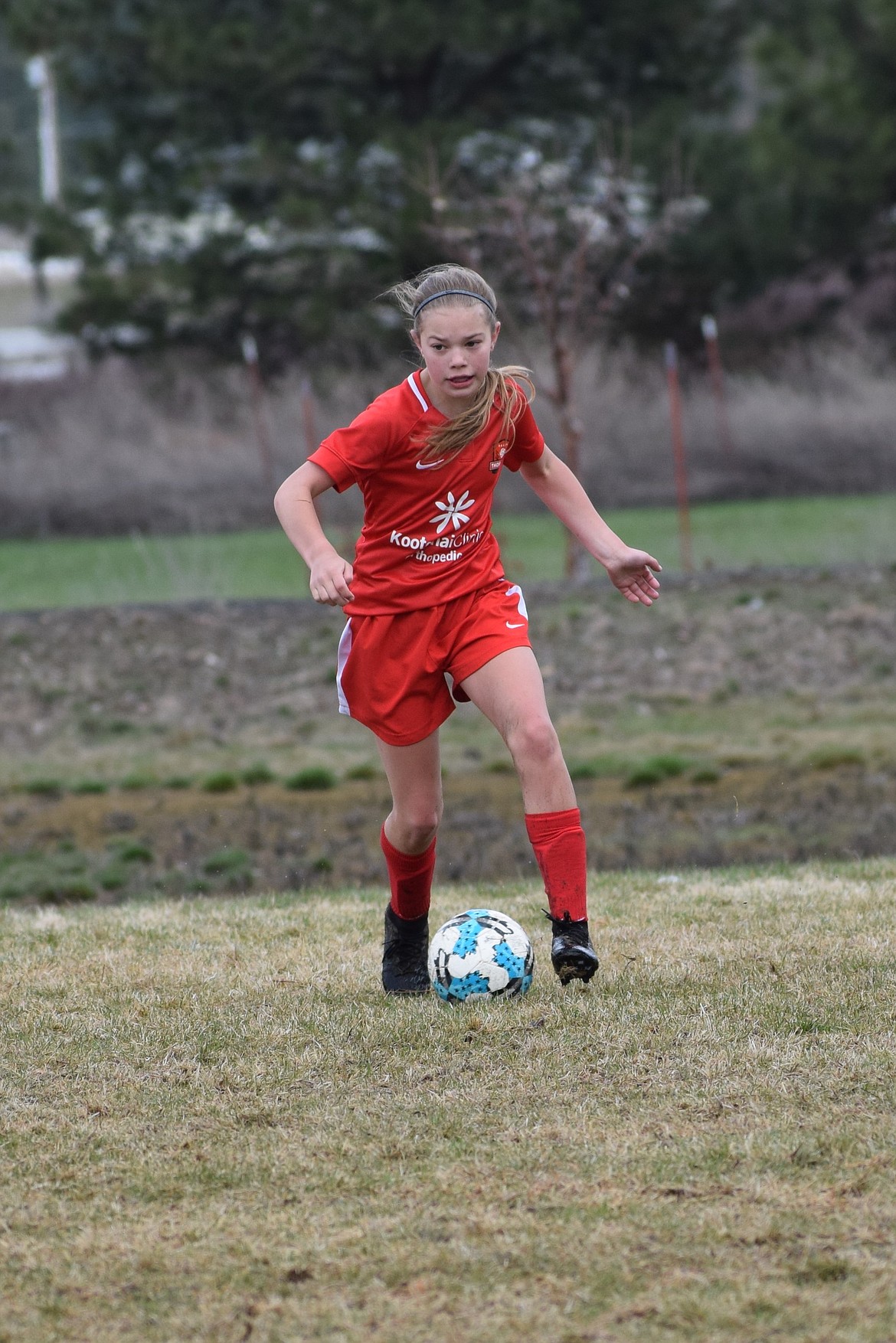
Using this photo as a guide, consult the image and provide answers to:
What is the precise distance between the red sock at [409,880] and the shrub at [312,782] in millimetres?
5150

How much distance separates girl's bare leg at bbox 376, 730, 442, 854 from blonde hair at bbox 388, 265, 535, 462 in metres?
0.85

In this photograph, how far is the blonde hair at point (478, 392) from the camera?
481 cm

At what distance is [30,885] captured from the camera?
8.16m

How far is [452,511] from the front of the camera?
491cm

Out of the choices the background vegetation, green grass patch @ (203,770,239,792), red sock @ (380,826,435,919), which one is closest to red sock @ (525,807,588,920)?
red sock @ (380,826,435,919)

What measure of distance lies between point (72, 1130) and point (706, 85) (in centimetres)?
2541

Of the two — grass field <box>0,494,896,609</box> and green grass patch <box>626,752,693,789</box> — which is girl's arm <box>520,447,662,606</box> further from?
grass field <box>0,494,896,609</box>

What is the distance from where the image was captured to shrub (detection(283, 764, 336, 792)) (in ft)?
34.1

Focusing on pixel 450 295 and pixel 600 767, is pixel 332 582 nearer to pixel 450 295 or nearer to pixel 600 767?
pixel 450 295

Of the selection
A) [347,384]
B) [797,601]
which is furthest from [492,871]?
[347,384]

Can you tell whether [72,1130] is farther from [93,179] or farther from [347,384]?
[93,179]

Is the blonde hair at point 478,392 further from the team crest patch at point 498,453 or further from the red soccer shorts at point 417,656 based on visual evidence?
the red soccer shorts at point 417,656

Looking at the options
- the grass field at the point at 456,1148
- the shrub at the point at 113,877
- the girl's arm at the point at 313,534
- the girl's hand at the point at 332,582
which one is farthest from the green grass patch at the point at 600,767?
the girl's hand at the point at 332,582

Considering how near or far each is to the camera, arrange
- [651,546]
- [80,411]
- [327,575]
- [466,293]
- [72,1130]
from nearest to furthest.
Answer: [72,1130], [327,575], [466,293], [651,546], [80,411]
